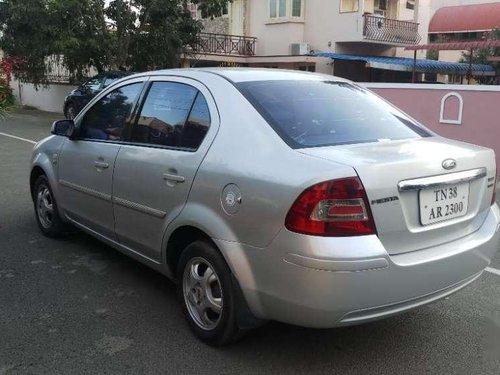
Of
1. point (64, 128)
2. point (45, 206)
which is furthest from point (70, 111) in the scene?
point (64, 128)

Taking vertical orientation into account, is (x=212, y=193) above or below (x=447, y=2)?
below

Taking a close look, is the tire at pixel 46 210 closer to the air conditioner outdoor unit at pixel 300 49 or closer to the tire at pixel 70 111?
the tire at pixel 70 111

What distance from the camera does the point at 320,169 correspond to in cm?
285

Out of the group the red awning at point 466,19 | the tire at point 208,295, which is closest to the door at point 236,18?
the red awning at point 466,19

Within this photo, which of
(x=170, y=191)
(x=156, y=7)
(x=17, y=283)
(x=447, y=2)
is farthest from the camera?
(x=447, y=2)

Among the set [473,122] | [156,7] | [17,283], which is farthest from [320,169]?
[156,7]

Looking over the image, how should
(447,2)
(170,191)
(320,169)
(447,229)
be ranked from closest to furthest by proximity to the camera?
(320,169) < (447,229) < (170,191) < (447,2)

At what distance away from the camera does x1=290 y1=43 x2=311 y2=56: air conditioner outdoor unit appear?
80.2 ft

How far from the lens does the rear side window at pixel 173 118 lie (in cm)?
360

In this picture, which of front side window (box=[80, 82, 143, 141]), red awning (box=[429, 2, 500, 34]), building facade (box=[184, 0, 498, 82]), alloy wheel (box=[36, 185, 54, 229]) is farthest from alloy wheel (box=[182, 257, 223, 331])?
red awning (box=[429, 2, 500, 34])

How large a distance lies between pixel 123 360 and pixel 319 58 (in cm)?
2263

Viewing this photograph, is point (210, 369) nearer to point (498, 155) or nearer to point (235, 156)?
point (235, 156)

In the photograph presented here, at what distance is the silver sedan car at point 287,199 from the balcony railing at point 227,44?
21178mm

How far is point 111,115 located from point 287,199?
216 centimetres
